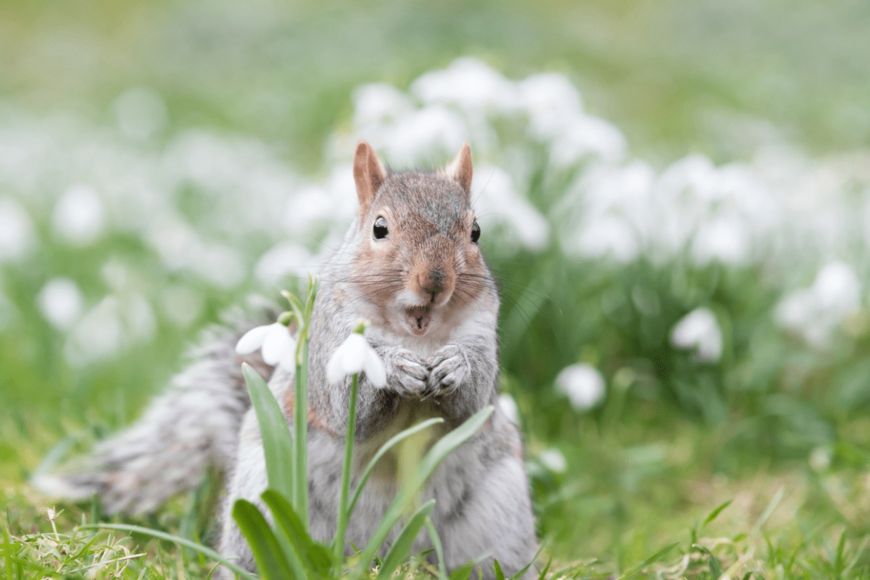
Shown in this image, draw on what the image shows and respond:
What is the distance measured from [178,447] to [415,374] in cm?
122

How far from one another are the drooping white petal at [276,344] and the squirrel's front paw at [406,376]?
0.25 meters

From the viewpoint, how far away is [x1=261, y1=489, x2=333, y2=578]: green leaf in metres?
1.60

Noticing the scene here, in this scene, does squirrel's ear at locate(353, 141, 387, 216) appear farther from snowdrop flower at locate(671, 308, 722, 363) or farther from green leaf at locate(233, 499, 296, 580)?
snowdrop flower at locate(671, 308, 722, 363)

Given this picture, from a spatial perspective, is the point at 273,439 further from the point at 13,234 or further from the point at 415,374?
the point at 13,234

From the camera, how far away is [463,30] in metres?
11.7

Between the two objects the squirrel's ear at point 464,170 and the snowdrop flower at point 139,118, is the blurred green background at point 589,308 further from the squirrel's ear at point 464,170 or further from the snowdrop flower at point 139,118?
the snowdrop flower at point 139,118

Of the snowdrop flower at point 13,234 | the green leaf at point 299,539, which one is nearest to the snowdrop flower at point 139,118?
the snowdrop flower at point 13,234

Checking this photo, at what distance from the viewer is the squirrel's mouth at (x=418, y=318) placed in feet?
6.30

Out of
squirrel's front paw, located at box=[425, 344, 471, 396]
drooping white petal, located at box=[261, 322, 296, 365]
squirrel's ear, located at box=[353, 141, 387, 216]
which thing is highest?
squirrel's ear, located at box=[353, 141, 387, 216]

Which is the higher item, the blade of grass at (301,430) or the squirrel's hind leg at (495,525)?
the blade of grass at (301,430)

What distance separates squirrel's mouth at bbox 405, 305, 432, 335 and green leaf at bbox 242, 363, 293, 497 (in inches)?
14.8

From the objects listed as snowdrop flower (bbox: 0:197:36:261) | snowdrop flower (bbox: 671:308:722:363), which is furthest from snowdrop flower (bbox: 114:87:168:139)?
snowdrop flower (bbox: 671:308:722:363)

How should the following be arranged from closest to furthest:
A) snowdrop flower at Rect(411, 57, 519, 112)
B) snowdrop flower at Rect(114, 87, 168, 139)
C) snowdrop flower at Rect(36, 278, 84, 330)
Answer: snowdrop flower at Rect(411, 57, 519, 112), snowdrop flower at Rect(36, 278, 84, 330), snowdrop flower at Rect(114, 87, 168, 139)

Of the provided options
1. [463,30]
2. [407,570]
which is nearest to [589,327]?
[407,570]
